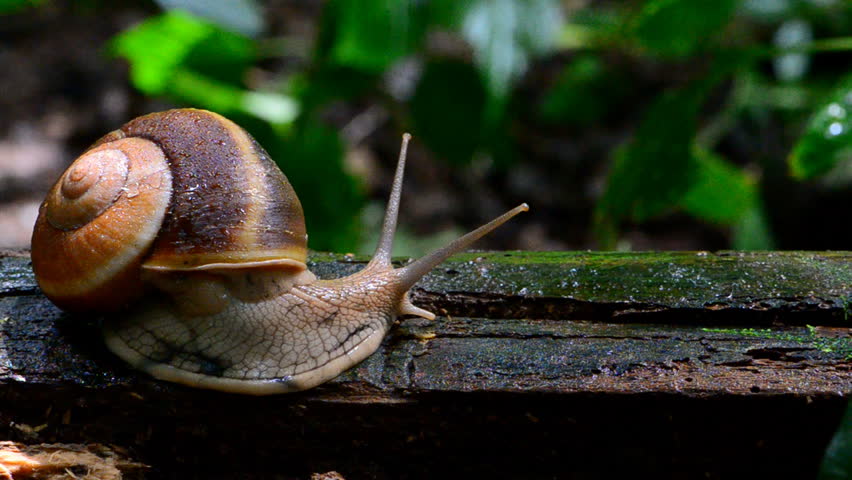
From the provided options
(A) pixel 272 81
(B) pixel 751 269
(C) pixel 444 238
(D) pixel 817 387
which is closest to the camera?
(D) pixel 817 387

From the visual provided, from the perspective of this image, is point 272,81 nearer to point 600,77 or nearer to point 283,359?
point 600,77

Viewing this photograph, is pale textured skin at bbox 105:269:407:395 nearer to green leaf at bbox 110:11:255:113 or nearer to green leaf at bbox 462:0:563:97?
green leaf at bbox 462:0:563:97

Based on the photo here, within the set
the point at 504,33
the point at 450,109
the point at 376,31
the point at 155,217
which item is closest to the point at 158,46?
the point at 376,31

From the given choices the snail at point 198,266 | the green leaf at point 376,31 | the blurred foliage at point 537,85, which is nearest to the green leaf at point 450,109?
the blurred foliage at point 537,85

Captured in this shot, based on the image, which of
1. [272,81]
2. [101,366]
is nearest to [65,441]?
[101,366]

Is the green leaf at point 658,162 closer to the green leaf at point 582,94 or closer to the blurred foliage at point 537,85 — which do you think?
the blurred foliage at point 537,85

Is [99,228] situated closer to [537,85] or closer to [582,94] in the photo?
[582,94]
